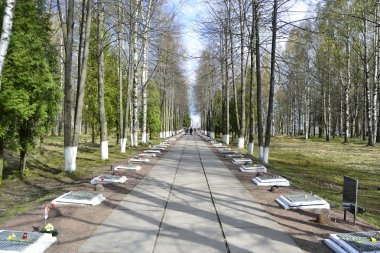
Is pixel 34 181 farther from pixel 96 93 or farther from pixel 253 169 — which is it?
pixel 96 93

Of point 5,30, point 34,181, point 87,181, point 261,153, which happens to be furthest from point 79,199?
point 261,153

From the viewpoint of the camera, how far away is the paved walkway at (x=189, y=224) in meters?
5.02

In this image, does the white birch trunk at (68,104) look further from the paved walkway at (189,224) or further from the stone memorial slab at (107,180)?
the paved walkway at (189,224)

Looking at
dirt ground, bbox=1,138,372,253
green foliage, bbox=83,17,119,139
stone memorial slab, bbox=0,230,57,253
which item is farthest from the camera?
green foliage, bbox=83,17,119,139

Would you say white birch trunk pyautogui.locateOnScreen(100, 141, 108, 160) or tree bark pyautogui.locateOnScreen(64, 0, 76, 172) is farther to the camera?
white birch trunk pyautogui.locateOnScreen(100, 141, 108, 160)

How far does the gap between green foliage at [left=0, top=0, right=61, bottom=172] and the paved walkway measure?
20.6ft


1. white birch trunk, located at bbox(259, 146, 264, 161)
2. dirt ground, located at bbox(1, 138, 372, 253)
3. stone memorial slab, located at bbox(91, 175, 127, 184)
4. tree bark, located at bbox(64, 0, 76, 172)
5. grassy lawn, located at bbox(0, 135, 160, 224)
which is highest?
tree bark, located at bbox(64, 0, 76, 172)

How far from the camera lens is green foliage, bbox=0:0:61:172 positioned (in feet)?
41.3

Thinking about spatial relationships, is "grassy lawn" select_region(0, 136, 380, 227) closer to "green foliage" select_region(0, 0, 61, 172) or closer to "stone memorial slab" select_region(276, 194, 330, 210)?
"stone memorial slab" select_region(276, 194, 330, 210)

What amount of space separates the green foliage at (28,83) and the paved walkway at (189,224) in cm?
628

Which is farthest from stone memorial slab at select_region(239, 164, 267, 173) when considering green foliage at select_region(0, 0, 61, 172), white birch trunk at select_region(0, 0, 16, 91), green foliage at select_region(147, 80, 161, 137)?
green foliage at select_region(147, 80, 161, 137)

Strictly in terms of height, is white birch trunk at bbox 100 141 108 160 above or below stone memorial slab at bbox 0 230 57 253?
above

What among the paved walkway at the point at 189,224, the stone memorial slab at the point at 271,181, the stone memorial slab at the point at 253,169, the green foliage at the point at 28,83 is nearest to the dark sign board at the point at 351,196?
the paved walkway at the point at 189,224

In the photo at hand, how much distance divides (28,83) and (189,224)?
32.3 feet
